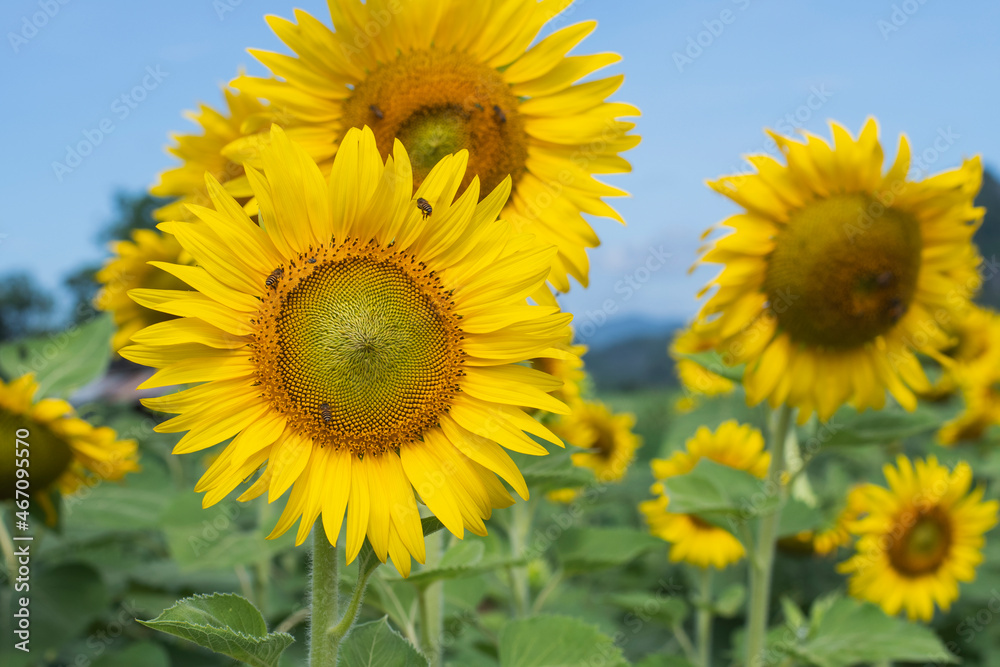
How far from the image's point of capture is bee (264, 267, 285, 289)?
1.32 metres

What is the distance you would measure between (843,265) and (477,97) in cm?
140

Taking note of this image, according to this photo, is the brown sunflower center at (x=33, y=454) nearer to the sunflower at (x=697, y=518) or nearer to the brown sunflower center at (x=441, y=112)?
the brown sunflower center at (x=441, y=112)

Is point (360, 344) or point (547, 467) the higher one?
point (360, 344)

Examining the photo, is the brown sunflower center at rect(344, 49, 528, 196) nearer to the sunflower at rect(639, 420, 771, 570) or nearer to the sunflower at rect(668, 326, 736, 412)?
the sunflower at rect(668, 326, 736, 412)

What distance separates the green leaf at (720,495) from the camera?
2.32 m

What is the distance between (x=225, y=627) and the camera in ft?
4.09

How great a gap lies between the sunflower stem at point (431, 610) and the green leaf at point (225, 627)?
48 centimetres

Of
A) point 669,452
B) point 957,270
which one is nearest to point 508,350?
point 957,270

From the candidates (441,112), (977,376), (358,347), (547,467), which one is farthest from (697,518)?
(977,376)

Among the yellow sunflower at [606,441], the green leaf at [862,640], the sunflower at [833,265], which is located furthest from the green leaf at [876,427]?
the yellow sunflower at [606,441]

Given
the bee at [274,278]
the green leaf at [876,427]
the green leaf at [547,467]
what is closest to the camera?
the bee at [274,278]

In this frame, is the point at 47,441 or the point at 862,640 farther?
the point at 47,441

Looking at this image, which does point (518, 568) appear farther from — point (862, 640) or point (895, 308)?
point (895, 308)

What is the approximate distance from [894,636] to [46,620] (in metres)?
3.21
